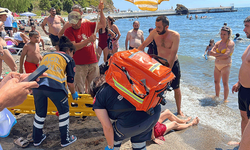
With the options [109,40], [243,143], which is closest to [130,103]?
[243,143]

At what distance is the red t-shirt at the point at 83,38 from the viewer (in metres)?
3.93

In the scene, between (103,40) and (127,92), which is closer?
(127,92)

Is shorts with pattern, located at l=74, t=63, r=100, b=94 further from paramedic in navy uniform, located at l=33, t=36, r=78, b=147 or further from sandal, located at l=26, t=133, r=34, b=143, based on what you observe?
sandal, located at l=26, t=133, r=34, b=143

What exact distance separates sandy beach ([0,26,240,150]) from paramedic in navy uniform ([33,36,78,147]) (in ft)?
0.61

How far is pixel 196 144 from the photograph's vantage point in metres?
3.42

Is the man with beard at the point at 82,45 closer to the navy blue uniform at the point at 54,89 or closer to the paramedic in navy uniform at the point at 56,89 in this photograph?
the paramedic in navy uniform at the point at 56,89

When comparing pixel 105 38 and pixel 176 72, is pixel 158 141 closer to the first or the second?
pixel 176 72

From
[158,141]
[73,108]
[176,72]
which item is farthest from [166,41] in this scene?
[73,108]

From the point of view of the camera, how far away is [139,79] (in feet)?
5.82

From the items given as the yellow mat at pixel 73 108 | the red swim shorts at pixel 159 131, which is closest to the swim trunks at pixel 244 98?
the red swim shorts at pixel 159 131

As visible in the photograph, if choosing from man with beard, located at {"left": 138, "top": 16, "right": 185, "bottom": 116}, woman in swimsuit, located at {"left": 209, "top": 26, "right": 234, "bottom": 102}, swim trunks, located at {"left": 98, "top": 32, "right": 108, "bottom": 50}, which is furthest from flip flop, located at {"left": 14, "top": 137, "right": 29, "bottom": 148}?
woman in swimsuit, located at {"left": 209, "top": 26, "right": 234, "bottom": 102}

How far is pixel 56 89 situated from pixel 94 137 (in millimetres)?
1136

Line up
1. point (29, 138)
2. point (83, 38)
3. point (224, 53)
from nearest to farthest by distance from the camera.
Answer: point (29, 138)
point (83, 38)
point (224, 53)

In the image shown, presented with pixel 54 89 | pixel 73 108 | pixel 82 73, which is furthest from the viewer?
pixel 82 73
